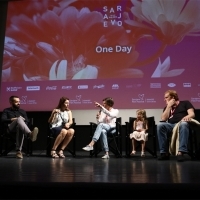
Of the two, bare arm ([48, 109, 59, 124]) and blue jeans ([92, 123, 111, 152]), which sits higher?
bare arm ([48, 109, 59, 124])

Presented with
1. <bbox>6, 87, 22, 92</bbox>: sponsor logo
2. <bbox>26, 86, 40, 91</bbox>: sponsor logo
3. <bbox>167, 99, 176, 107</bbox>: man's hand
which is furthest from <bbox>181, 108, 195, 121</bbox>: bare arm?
<bbox>6, 87, 22, 92</bbox>: sponsor logo

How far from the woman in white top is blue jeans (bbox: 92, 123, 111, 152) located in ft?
1.29

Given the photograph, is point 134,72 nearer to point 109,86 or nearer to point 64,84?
point 109,86

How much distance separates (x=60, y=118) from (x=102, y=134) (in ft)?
2.32

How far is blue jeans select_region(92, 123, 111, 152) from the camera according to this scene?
4.04 m

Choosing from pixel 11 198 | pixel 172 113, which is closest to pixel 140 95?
pixel 172 113

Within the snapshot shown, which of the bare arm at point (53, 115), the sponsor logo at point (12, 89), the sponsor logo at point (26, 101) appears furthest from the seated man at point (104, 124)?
the sponsor logo at point (12, 89)

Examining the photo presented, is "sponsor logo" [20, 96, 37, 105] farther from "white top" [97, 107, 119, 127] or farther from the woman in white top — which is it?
"white top" [97, 107, 119, 127]

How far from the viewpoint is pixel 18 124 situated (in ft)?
13.4

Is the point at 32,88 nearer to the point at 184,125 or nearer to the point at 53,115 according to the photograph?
the point at 53,115

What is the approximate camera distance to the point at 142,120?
438cm

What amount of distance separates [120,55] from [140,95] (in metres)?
0.79

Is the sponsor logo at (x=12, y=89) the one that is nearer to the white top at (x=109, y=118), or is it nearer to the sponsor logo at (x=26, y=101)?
the sponsor logo at (x=26, y=101)

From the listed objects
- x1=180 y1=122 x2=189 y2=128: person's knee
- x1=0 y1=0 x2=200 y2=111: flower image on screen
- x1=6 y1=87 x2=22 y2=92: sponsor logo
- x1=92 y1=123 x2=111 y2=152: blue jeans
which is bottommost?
x1=92 y1=123 x2=111 y2=152: blue jeans
